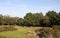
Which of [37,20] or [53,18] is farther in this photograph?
[37,20]

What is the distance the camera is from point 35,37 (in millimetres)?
17672

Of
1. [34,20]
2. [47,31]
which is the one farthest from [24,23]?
[47,31]

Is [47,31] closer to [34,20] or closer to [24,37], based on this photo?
[24,37]

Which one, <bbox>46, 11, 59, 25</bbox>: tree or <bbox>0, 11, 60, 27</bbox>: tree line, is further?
<bbox>0, 11, 60, 27</bbox>: tree line

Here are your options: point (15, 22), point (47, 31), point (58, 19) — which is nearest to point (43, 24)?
point (58, 19)

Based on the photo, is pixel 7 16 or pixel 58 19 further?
pixel 7 16

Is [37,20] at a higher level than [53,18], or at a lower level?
lower

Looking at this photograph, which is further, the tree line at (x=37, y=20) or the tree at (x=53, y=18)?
the tree line at (x=37, y=20)

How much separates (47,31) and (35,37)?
2.08 m

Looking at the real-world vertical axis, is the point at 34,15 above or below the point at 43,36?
above

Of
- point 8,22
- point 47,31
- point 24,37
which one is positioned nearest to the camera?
point 24,37

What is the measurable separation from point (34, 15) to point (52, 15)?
922cm

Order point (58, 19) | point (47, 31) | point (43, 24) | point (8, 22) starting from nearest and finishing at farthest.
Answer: point (47, 31) < point (58, 19) < point (43, 24) < point (8, 22)

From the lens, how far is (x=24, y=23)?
53.9 metres
